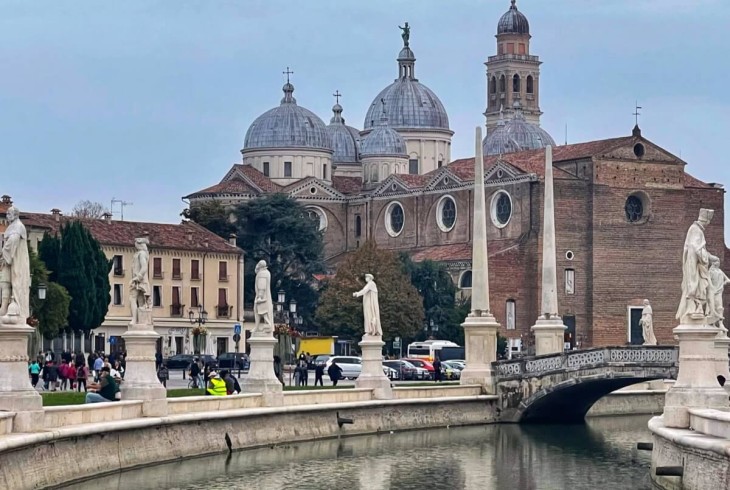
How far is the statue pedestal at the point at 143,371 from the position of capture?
35.8 metres

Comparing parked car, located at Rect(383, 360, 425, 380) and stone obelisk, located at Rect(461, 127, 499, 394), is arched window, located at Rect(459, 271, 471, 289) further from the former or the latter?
stone obelisk, located at Rect(461, 127, 499, 394)

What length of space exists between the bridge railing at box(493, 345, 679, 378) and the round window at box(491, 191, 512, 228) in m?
58.3

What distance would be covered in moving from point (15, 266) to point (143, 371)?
7.10 metres

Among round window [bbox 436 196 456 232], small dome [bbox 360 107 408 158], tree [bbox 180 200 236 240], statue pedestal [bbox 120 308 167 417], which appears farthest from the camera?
small dome [bbox 360 107 408 158]

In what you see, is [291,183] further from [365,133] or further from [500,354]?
[500,354]

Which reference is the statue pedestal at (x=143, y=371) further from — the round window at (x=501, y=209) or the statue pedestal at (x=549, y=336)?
the round window at (x=501, y=209)

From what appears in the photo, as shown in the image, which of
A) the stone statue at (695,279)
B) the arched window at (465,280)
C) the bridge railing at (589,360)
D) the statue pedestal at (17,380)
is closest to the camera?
the statue pedestal at (17,380)

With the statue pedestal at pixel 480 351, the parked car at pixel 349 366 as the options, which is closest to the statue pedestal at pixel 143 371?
the statue pedestal at pixel 480 351

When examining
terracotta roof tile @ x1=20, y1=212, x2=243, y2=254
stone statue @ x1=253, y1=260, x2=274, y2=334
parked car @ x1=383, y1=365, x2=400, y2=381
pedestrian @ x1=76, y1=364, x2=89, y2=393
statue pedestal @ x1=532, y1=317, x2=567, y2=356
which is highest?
terracotta roof tile @ x1=20, y1=212, x2=243, y2=254

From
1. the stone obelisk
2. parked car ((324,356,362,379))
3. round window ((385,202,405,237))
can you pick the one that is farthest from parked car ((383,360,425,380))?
round window ((385,202,405,237))

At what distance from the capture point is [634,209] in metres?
110

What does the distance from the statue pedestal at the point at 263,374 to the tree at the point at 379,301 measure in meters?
52.7

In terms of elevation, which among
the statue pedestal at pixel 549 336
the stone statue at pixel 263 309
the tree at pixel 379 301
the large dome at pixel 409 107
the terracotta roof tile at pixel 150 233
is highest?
the large dome at pixel 409 107

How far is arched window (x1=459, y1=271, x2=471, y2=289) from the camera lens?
358ft
